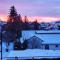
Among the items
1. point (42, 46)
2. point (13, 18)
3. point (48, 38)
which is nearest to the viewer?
point (42, 46)

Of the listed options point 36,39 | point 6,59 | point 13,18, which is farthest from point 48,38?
Result: point 13,18

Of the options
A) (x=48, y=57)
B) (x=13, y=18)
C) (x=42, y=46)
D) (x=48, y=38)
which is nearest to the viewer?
(x=48, y=57)

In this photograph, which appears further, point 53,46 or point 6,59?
point 53,46

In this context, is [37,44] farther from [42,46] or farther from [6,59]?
[6,59]

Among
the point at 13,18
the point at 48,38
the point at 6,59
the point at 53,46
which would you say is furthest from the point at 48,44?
the point at 13,18

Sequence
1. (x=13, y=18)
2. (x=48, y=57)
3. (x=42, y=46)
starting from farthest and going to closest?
(x=13, y=18), (x=42, y=46), (x=48, y=57)

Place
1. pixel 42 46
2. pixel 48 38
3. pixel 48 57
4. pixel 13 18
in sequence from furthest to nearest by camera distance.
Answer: pixel 13 18
pixel 48 38
pixel 42 46
pixel 48 57

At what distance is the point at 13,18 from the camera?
24.6 metres

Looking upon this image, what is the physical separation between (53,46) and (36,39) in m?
0.91

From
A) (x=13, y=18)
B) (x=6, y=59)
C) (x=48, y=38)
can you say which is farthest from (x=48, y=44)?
(x=13, y=18)

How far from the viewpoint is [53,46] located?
42.0 ft

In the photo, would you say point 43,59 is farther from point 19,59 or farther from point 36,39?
point 36,39

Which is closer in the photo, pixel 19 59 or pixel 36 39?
pixel 19 59

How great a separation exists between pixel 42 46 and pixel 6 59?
17.8 ft
